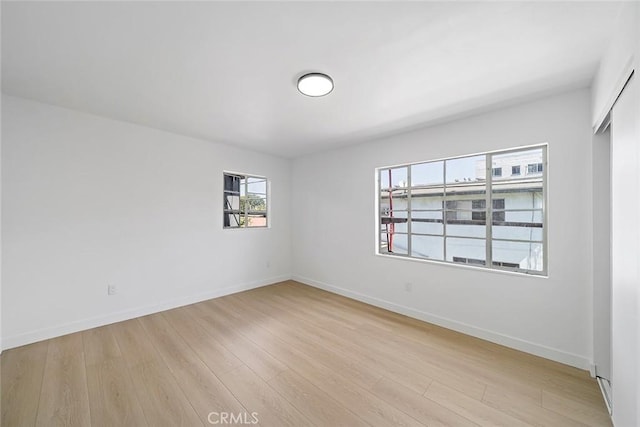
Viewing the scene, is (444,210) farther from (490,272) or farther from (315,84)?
(315,84)

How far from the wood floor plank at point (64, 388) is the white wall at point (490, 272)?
3174 millimetres

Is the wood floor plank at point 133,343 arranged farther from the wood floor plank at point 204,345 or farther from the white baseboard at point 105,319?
the wood floor plank at point 204,345

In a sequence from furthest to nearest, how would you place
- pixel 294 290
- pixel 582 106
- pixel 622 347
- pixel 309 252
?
1. pixel 309 252
2. pixel 294 290
3. pixel 582 106
4. pixel 622 347

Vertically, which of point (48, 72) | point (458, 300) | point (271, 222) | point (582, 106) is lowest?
point (458, 300)

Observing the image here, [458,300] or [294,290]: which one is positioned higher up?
[458,300]

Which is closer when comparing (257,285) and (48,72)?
(48,72)

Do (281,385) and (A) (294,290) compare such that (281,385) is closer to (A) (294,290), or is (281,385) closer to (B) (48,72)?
(A) (294,290)

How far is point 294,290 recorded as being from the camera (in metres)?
4.37

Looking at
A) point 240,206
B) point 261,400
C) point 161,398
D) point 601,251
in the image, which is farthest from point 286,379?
point 240,206

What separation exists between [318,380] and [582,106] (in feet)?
11.0

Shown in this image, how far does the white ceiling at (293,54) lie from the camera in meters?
1.40

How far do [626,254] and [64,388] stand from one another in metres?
3.99

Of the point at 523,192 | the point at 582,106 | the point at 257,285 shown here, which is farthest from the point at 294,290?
the point at 582,106

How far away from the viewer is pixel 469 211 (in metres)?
2.91
